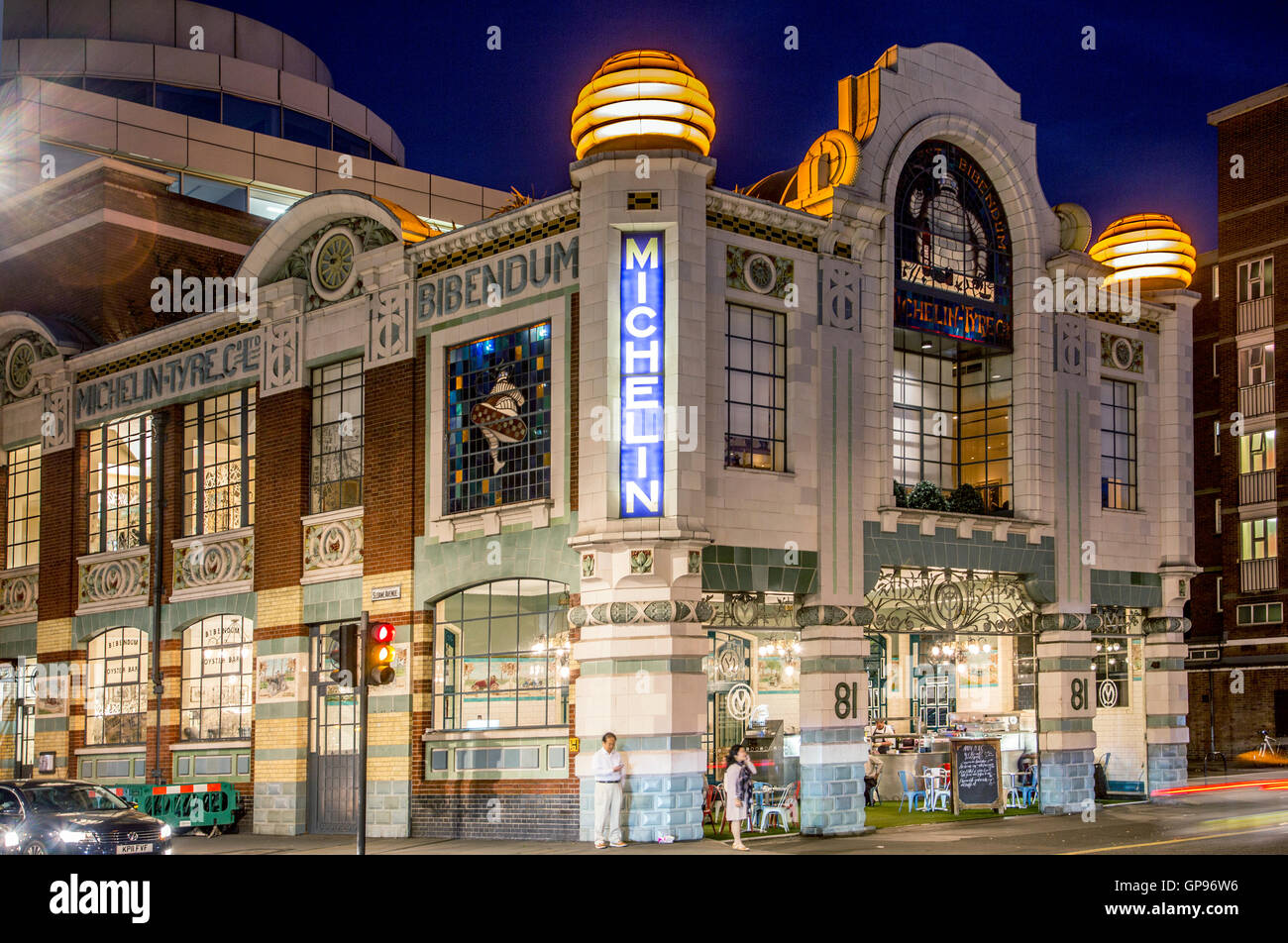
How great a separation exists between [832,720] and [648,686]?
4.16 meters

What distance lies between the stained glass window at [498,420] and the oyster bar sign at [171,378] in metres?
6.75

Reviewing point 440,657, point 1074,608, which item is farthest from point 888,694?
point 440,657

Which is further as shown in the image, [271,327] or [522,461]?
[271,327]

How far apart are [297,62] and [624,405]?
43.3m

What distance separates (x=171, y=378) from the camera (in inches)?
1331

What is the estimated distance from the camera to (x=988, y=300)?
30125mm

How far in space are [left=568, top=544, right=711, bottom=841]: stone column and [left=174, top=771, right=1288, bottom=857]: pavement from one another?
71 centimetres

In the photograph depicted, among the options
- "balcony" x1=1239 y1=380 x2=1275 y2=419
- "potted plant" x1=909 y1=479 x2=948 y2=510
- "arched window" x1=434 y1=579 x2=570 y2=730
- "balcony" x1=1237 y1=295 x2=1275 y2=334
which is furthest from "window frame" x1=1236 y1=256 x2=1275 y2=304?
"arched window" x1=434 y1=579 x2=570 y2=730

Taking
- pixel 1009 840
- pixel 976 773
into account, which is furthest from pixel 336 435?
pixel 1009 840

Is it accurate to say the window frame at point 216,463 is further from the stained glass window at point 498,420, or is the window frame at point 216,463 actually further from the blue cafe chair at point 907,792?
the blue cafe chair at point 907,792

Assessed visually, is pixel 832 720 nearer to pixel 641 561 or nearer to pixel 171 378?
pixel 641 561

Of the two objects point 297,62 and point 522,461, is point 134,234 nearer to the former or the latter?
point 522,461

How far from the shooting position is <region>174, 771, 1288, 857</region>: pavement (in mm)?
21859

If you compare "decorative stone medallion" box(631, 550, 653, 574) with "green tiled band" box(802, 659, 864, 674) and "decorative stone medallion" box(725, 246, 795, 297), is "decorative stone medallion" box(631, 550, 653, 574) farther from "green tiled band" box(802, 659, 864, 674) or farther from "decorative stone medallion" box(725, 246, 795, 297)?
"decorative stone medallion" box(725, 246, 795, 297)
